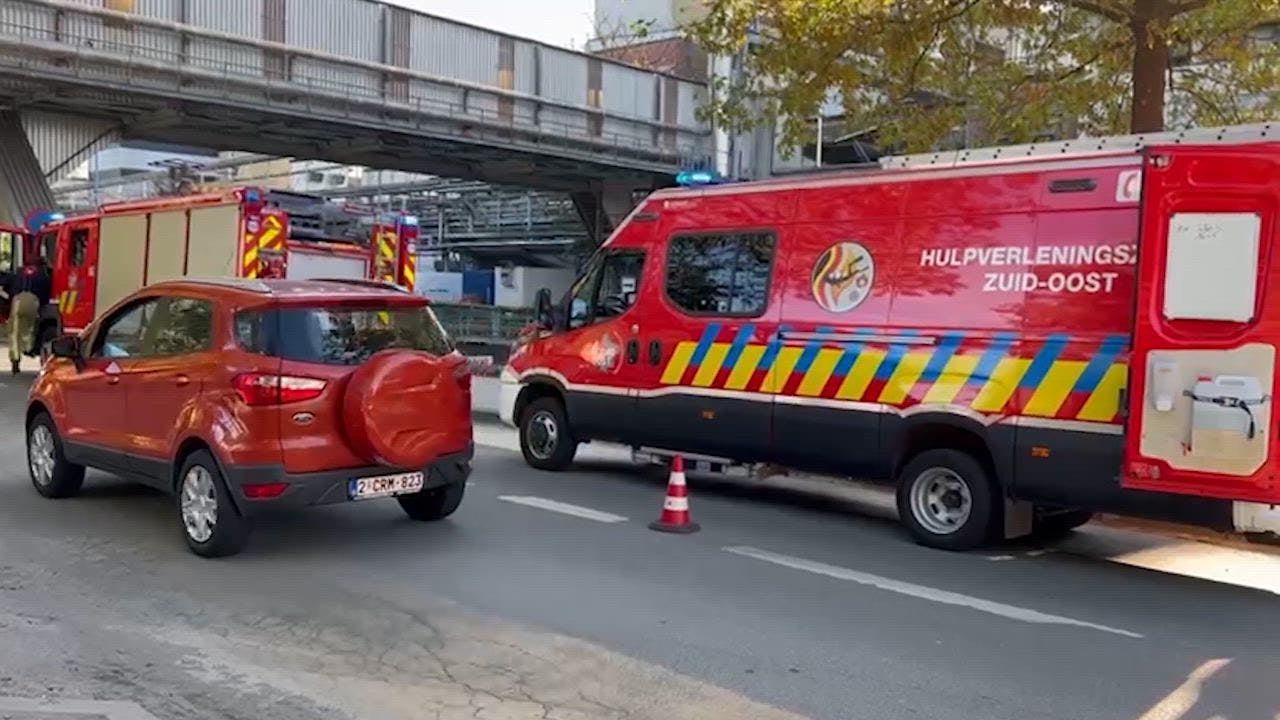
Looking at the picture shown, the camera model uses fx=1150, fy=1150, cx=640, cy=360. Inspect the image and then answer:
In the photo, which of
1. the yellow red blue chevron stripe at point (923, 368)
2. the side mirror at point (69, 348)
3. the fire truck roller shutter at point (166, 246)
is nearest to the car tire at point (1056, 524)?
the yellow red blue chevron stripe at point (923, 368)

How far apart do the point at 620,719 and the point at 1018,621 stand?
2.69 meters

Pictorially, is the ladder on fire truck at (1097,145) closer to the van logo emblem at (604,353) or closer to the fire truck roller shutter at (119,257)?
the van logo emblem at (604,353)

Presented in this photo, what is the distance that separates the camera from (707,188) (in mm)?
10055

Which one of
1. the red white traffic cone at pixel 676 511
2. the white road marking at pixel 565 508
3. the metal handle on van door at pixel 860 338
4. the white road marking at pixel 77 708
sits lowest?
the white road marking at pixel 77 708

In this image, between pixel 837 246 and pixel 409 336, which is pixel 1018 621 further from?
pixel 409 336

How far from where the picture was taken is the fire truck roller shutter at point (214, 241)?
613 inches

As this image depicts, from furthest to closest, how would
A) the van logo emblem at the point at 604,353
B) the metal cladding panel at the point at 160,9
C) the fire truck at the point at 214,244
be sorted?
1. the metal cladding panel at the point at 160,9
2. the fire truck at the point at 214,244
3. the van logo emblem at the point at 604,353

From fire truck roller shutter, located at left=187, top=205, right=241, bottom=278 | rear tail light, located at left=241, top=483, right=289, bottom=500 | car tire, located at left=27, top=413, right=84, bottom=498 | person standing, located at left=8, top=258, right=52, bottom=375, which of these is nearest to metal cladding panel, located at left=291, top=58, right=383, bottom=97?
fire truck roller shutter, located at left=187, top=205, right=241, bottom=278

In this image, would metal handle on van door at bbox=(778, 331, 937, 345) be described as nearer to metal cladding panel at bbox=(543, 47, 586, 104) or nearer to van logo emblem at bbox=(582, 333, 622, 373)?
van logo emblem at bbox=(582, 333, 622, 373)

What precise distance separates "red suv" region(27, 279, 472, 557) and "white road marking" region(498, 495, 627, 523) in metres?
1.38

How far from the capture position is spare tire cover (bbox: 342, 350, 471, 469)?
23.3 ft

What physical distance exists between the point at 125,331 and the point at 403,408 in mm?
2443

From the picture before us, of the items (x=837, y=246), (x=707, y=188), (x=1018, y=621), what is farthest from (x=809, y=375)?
(x=1018, y=621)

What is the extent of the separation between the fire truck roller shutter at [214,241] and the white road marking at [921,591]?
10.2 meters
